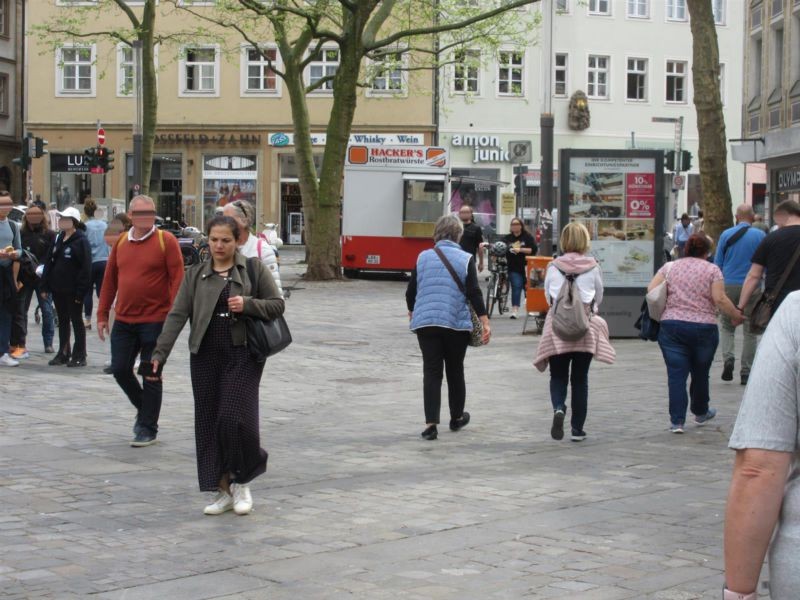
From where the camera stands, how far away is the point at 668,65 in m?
55.6

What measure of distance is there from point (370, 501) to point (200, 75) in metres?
47.3

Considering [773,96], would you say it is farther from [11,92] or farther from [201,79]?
[11,92]

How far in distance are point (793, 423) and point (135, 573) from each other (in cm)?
401

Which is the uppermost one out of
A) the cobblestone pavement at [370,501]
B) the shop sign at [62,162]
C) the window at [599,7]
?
the window at [599,7]

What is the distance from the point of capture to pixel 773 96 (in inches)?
1453

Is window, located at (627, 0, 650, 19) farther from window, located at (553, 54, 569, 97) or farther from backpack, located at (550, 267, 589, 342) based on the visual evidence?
backpack, located at (550, 267, 589, 342)

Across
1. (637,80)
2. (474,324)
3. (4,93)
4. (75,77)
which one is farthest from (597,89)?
(474,324)

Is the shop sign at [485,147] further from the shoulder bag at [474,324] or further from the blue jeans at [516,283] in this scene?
the shoulder bag at [474,324]

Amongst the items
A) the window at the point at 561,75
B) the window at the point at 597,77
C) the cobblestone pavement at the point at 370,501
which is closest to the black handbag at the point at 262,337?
the cobblestone pavement at the point at 370,501

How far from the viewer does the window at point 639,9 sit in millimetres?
54562

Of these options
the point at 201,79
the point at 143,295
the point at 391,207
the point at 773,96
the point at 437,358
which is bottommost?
the point at 437,358

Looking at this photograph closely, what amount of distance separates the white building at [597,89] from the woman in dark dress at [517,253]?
97.9 feet

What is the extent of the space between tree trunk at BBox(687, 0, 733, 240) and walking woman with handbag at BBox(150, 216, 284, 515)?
12462 mm

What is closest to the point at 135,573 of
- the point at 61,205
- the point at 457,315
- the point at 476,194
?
the point at 457,315
